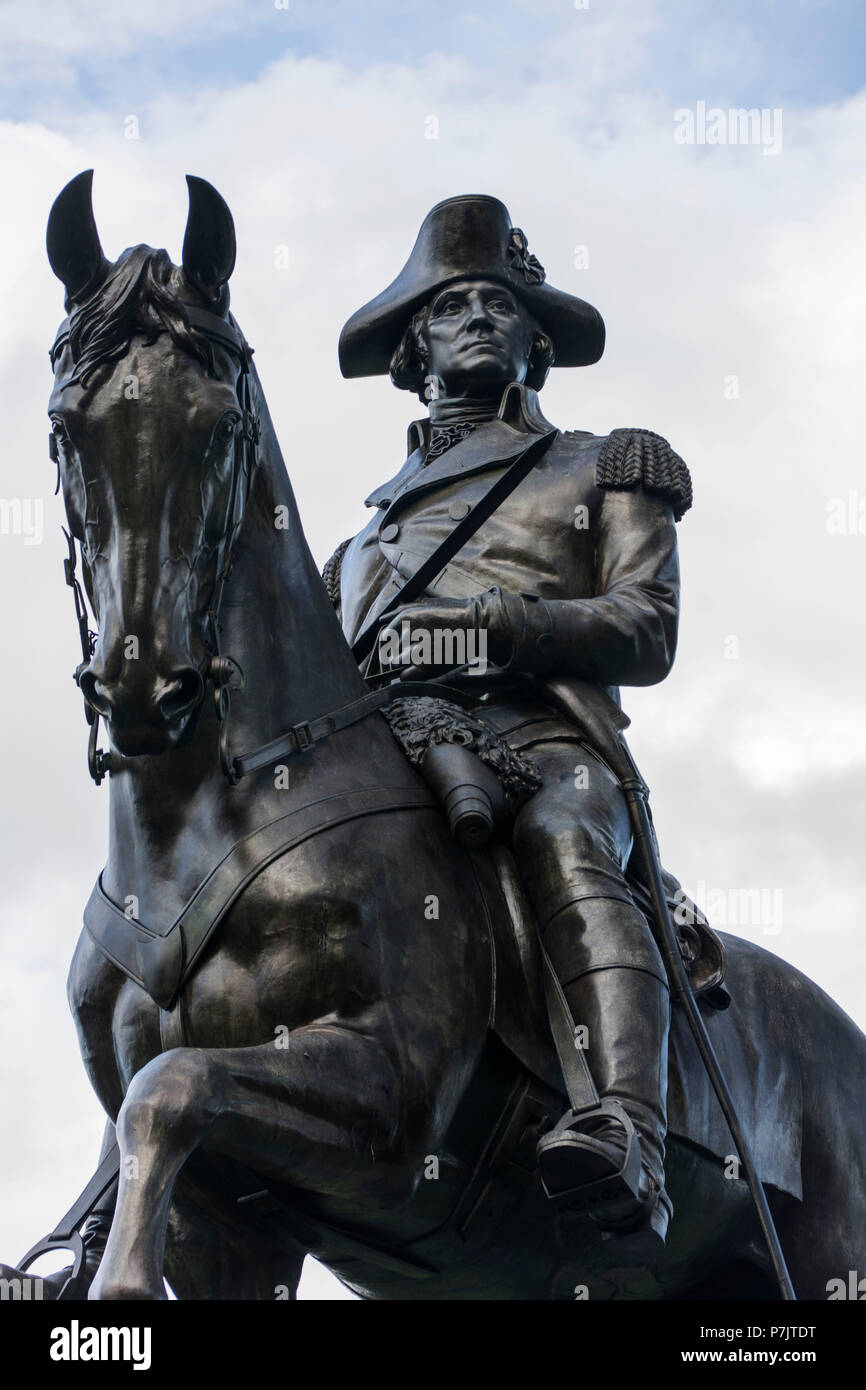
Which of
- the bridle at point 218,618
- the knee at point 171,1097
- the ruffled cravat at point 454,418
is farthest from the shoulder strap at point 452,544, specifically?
the knee at point 171,1097

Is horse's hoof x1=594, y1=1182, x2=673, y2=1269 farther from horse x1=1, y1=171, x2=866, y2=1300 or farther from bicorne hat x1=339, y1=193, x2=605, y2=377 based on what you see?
bicorne hat x1=339, y1=193, x2=605, y2=377

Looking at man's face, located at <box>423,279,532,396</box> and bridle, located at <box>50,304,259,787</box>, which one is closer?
bridle, located at <box>50,304,259,787</box>

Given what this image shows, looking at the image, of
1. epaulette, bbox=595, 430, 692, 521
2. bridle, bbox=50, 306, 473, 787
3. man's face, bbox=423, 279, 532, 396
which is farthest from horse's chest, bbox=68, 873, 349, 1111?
man's face, bbox=423, 279, 532, 396

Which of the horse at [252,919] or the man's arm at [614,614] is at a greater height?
the man's arm at [614,614]

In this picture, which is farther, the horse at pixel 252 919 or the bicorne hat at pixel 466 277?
the bicorne hat at pixel 466 277

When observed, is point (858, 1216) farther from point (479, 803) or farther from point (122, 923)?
point (122, 923)

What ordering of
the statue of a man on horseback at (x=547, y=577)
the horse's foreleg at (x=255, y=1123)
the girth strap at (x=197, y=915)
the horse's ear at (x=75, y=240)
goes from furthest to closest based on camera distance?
the statue of a man on horseback at (x=547, y=577) < the horse's ear at (x=75, y=240) < the girth strap at (x=197, y=915) < the horse's foreleg at (x=255, y=1123)

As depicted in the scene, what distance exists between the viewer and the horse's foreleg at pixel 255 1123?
7.09 meters

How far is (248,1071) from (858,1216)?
152 inches

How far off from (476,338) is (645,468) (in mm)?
1139

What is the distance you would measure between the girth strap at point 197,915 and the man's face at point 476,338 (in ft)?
10.5

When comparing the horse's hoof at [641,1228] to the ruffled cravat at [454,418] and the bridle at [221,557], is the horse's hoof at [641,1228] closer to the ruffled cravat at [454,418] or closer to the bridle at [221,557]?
the bridle at [221,557]

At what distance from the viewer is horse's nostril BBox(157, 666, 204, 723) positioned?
760cm
